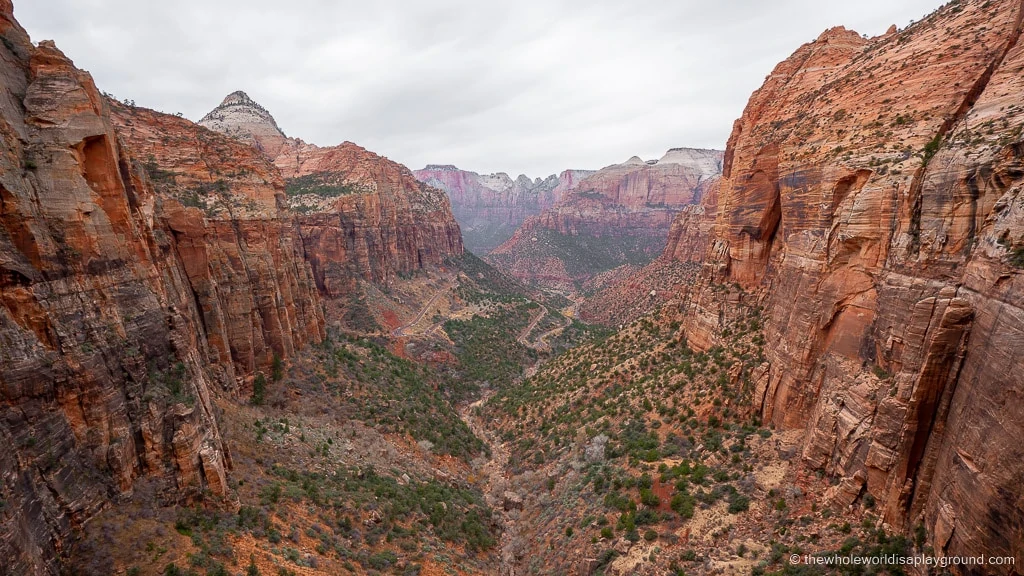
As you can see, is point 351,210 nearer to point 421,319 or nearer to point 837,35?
point 421,319

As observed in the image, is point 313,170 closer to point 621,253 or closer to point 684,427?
point 684,427

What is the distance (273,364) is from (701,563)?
30750mm

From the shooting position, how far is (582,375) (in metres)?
40.6

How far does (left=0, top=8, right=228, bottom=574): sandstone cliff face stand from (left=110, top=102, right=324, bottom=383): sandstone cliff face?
362 inches

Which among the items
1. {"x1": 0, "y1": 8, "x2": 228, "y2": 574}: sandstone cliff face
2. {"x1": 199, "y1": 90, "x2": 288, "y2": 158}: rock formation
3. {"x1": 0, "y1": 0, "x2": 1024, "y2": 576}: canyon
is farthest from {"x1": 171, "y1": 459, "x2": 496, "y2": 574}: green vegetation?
{"x1": 199, "y1": 90, "x2": 288, "y2": 158}: rock formation

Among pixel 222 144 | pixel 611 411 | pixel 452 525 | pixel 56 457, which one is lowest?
pixel 452 525

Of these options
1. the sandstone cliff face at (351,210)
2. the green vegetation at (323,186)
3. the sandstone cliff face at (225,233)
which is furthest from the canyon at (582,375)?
the green vegetation at (323,186)

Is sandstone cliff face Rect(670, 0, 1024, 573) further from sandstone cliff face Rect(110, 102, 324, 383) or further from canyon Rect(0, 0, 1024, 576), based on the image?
sandstone cliff face Rect(110, 102, 324, 383)

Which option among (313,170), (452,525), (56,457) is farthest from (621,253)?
(56,457)

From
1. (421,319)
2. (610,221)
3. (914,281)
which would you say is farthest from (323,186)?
(610,221)

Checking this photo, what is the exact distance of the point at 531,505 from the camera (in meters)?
29.1

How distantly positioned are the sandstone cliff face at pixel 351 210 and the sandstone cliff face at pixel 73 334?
41.7 meters

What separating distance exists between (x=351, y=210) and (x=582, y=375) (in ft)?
152

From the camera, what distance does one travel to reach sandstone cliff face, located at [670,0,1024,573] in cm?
1134
